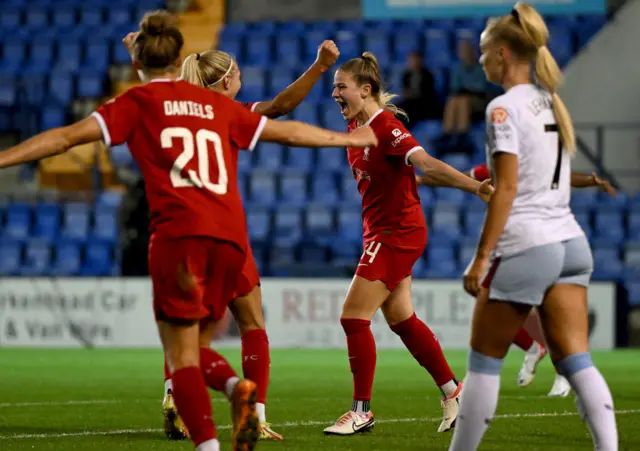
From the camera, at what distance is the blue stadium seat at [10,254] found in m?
17.3

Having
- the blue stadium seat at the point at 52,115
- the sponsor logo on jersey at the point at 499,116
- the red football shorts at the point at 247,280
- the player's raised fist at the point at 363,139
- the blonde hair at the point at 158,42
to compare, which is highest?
the blue stadium seat at the point at 52,115

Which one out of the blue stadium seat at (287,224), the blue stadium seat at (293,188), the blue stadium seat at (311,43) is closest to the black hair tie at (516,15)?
the blue stadium seat at (287,224)

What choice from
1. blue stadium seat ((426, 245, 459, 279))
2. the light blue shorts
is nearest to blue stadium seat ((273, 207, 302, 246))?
blue stadium seat ((426, 245, 459, 279))

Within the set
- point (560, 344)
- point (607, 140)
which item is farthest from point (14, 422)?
point (607, 140)

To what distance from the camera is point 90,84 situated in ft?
66.5

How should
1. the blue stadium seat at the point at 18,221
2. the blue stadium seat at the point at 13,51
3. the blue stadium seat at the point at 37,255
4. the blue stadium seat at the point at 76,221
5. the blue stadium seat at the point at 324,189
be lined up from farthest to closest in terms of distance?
the blue stadium seat at the point at 13,51 → the blue stadium seat at the point at 18,221 → the blue stadium seat at the point at 76,221 → the blue stadium seat at the point at 324,189 → the blue stadium seat at the point at 37,255

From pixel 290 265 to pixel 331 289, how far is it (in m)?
1.21

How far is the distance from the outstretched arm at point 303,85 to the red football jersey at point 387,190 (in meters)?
0.56

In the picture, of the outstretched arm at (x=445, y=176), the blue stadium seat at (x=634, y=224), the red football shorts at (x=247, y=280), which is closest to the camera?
the red football shorts at (x=247, y=280)

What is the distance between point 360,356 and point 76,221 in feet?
38.5

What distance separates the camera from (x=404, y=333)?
7.05 meters

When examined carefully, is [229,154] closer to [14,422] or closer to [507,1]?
[14,422]

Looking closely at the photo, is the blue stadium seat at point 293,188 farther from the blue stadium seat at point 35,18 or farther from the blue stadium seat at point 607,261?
the blue stadium seat at point 35,18

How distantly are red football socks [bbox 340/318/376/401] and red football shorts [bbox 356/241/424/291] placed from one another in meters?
0.26
